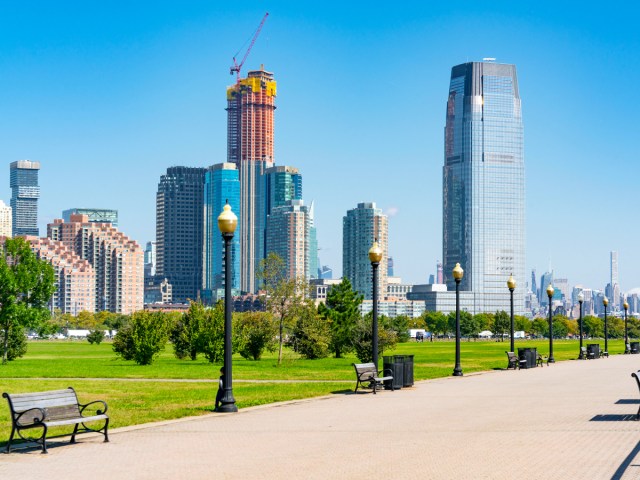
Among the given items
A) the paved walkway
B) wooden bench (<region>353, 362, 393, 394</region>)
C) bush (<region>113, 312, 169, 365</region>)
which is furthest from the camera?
bush (<region>113, 312, 169, 365</region>)

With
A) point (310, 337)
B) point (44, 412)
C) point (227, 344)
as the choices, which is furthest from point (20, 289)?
point (44, 412)

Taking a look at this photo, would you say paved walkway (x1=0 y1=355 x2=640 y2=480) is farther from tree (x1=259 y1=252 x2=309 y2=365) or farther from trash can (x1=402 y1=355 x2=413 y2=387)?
tree (x1=259 y1=252 x2=309 y2=365)

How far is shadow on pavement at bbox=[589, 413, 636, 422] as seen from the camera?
A: 2094 centimetres

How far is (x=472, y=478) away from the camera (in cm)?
1341

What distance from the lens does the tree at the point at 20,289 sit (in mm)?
61250

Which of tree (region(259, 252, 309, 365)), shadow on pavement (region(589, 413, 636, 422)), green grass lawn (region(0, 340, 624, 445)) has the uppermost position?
tree (region(259, 252, 309, 365))

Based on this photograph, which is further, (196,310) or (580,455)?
(196,310)

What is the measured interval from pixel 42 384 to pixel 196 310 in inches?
929

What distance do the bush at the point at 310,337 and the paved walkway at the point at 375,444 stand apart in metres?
31.1

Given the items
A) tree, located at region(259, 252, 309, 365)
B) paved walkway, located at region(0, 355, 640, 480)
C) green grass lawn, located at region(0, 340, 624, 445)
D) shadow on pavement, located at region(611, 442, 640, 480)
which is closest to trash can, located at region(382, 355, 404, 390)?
green grass lawn, located at region(0, 340, 624, 445)

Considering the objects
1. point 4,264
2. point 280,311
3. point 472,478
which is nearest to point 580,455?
point 472,478

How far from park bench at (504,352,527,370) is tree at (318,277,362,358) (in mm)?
20123

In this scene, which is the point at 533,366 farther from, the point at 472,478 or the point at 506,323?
the point at 506,323

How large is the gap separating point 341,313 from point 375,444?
5389 cm
